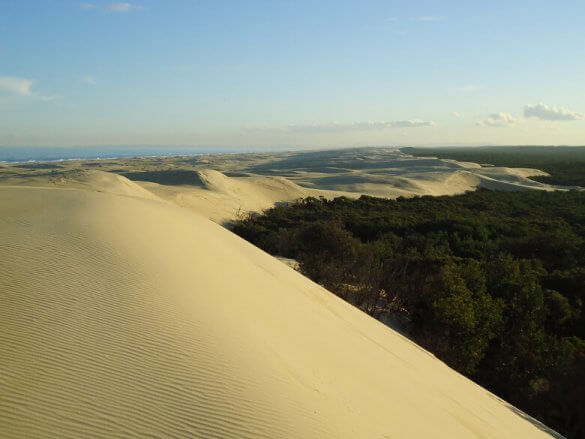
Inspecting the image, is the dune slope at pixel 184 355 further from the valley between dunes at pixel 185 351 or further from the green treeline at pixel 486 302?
the green treeline at pixel 486 302

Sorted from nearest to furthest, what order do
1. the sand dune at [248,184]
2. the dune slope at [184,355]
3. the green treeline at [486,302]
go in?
the dune slope at [184,355], the green treeline at [486,302], the sand dune at [248,184]

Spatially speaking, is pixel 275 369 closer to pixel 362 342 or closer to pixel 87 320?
pixel 87 320

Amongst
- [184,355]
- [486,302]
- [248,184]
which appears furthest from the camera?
[248,184]

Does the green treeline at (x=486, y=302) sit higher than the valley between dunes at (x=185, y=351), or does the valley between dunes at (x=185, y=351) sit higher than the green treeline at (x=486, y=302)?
the valley between dunes at (x=185, y=351)

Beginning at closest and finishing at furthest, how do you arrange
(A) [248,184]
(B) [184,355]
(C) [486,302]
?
(B) [184,355] < (C) [486,302] < (A) [248,184]

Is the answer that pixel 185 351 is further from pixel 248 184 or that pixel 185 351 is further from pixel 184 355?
pixel 248 184

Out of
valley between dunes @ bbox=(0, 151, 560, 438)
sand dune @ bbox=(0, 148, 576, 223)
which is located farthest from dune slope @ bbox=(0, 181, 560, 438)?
sand dune @ bbox=(0, 148, 576, 223)

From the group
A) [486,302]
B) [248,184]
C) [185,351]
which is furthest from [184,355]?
[248,184]

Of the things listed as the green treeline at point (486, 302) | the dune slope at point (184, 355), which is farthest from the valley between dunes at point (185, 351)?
the green treeline at point (486, 302)
